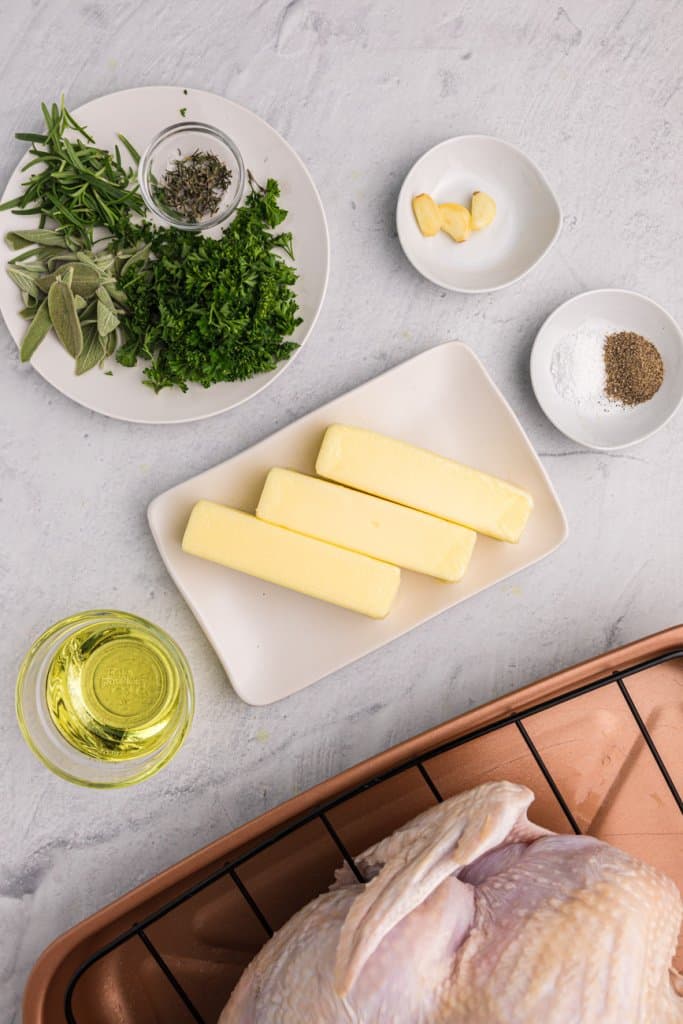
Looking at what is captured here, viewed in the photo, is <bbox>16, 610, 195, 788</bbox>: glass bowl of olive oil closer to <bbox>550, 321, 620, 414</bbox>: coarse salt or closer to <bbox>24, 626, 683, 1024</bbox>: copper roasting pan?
<bbox>24, 626, 683, 1024</bbox>: copper roasting pan

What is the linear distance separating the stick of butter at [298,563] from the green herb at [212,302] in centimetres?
17

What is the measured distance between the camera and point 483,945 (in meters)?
0.82

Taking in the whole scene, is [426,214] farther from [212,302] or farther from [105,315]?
[105,315]

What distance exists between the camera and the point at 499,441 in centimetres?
109

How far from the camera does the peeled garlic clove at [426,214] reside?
1088mm

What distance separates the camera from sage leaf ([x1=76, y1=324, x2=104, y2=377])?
102 cm

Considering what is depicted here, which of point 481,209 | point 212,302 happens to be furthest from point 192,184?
point 481,209

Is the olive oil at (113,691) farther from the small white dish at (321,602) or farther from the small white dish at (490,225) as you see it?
the small white dish at (490,225)

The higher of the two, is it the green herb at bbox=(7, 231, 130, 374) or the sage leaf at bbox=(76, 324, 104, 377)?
the green herb at bbox=(7, 231, 130, 374)

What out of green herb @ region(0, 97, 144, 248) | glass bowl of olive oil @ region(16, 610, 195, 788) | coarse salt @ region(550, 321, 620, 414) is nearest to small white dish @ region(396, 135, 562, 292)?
coarse salt @ region(550, 321, 620, 414)

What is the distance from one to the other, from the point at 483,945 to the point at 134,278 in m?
0.80

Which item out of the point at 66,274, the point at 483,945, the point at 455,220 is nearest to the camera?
the point at 483,945

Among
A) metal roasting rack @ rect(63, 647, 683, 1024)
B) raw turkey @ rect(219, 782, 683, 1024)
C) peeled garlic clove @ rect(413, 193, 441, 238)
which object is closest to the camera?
raw turkey @ rect(219, 782, 683, 1024)

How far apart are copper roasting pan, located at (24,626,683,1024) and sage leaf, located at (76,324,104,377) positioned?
554 millimetres
